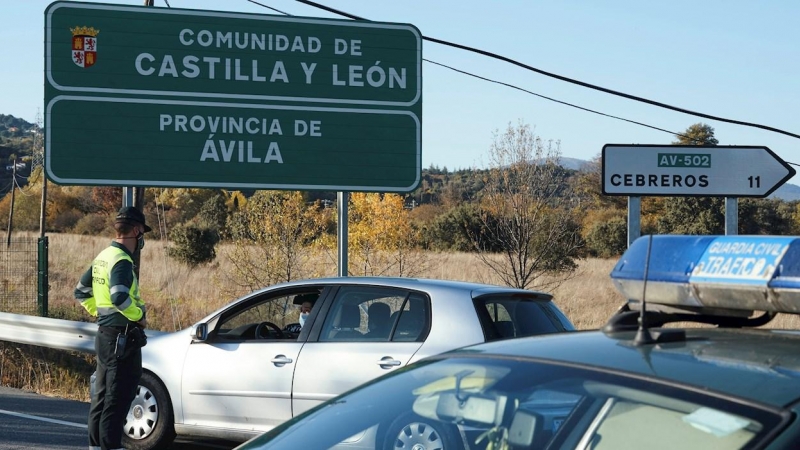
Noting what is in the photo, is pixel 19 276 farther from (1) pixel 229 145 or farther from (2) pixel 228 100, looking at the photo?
(2) pixel 228 100

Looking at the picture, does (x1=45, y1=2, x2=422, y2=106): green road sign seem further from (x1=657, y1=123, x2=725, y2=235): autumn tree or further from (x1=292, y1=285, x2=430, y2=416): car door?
(x1=657, y1=123, x2=725, y2=235): autumn tree

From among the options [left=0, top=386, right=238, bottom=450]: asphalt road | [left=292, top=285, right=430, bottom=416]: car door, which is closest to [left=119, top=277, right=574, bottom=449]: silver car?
[left=292, top=285, right=430, bottom=416]: car door

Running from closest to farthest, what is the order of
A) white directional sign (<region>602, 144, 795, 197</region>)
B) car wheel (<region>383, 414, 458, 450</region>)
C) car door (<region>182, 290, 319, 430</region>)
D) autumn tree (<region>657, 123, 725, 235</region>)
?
car wheel (<region>383, 414, 458, 450</region>) → car door (<region>182, 290, 319, 430</region>) → white directional sign (<region>602, 144, 795, 197</region>) → autumn tree (<region>657, 123, 725, 235</region>)

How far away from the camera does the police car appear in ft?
8.04

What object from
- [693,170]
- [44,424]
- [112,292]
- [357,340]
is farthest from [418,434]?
[693,170]

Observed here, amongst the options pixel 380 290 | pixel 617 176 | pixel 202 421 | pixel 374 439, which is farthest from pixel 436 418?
pixel 617 176

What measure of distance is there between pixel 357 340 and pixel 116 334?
175 cm

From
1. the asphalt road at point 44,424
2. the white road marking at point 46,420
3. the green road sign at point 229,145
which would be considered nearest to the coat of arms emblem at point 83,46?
the green road sign at point 229,145

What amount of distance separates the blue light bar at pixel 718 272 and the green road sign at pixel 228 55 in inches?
409

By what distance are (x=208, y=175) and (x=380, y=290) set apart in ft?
19.8

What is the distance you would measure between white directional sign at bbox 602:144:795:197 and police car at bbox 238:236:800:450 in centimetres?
656

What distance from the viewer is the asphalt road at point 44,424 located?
8.45 metres

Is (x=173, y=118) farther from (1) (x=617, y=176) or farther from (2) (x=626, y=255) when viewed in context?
(2) (x=626, y=255)

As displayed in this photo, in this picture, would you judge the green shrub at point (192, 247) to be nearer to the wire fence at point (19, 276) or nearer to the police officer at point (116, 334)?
the wire fence at point (19, 276)
